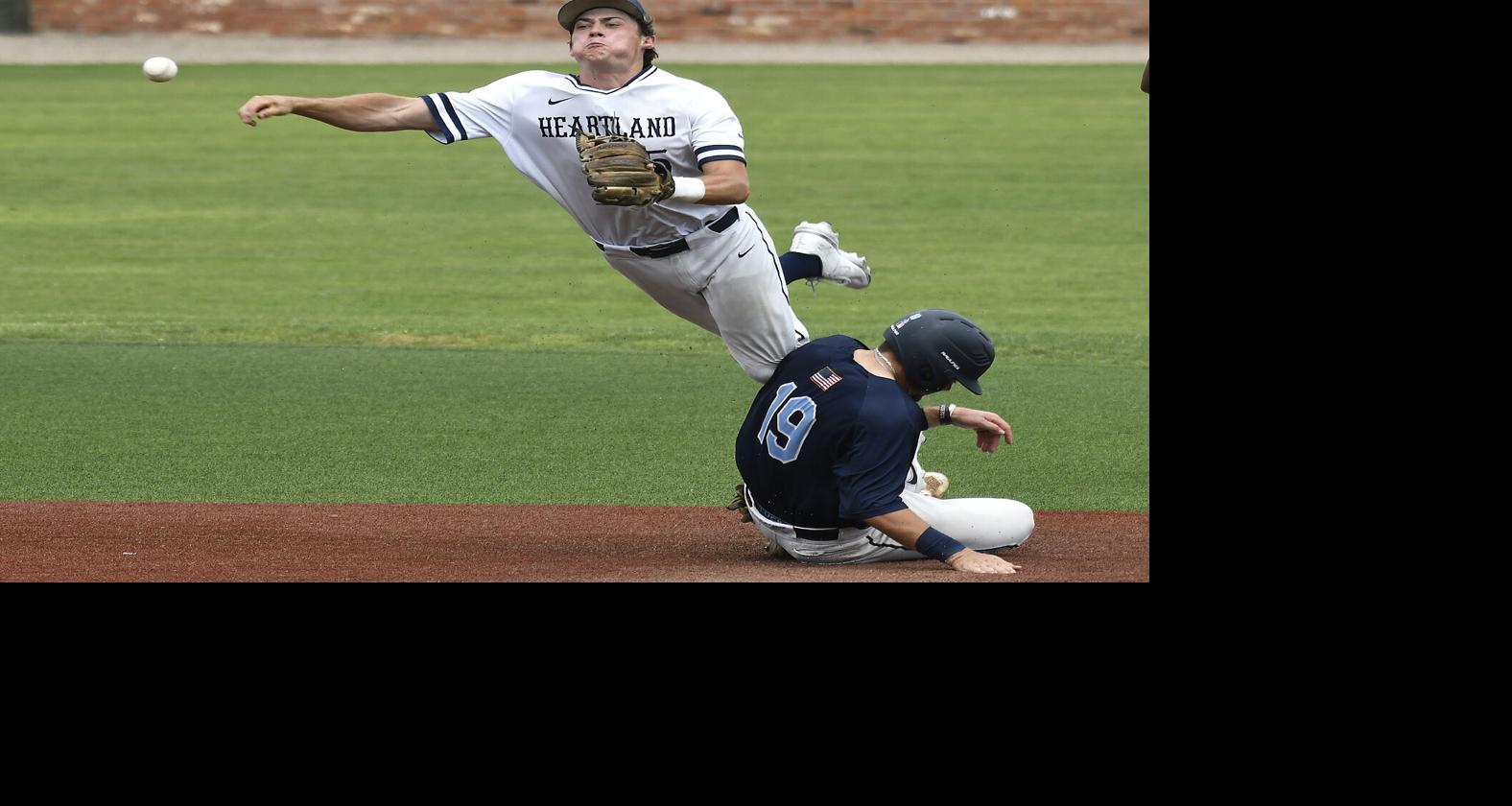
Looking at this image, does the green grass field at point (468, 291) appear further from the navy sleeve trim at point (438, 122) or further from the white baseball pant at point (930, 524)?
the navy sleeve trim at point (438, 122)

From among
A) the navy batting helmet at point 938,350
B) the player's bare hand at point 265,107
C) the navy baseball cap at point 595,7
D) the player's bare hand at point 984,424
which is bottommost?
the player's bare hand at point 984,424

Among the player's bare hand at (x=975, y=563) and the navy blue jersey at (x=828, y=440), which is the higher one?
the navy blue jersey at (x=828, y=440)

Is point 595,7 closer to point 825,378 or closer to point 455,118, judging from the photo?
point 455,118

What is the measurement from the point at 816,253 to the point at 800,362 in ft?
3.19

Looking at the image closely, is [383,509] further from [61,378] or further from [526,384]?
[61,378]

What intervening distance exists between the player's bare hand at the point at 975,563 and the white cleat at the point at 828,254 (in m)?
1.66

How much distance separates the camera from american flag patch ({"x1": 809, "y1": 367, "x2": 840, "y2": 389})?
5777 millimetres

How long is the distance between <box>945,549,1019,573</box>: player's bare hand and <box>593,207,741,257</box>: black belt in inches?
58.0

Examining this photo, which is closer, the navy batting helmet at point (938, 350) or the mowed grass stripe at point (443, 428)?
the navy batting helmet at point (938, 350)

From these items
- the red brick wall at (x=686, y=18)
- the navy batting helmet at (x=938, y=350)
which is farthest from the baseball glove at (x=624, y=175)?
the red brick wall at (x=686, y=18)

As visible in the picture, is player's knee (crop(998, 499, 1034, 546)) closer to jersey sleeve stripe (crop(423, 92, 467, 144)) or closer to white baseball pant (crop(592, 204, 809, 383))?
white baseball pant (crop(592, 204, 809, 383))

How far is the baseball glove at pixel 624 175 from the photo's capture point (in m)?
5.54

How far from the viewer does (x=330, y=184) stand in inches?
869

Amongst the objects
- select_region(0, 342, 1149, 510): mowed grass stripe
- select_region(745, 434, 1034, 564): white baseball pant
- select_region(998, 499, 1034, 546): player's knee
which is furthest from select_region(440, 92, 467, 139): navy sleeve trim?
select_region(998, 499, 1034, 546): player's knee
